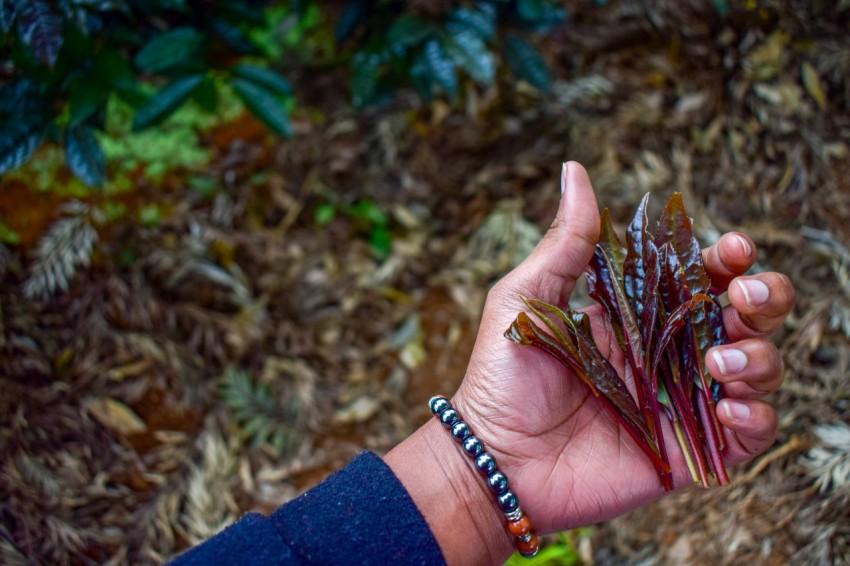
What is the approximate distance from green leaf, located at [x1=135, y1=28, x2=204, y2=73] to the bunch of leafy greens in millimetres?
1275

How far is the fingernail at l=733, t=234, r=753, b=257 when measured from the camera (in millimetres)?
1414

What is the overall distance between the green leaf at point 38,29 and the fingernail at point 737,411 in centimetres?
169

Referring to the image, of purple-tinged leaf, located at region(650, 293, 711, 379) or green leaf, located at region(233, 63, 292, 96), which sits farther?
green leaf, located at region(233, 63, 292, 96)

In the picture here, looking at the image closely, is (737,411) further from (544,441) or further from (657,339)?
(544,441)

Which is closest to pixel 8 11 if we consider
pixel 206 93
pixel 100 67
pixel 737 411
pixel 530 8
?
pixel 100 67

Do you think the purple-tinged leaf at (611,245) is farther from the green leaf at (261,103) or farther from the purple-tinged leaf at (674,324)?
the green leaf at (261,103)

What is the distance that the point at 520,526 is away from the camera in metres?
1.46

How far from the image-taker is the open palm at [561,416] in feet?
4.91

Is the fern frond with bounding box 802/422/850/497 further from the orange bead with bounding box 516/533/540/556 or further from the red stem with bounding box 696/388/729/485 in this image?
the orange bead with bounding box 516/533/540/556

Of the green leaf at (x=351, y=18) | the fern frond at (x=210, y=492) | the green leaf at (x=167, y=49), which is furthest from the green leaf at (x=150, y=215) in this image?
the green leaf at (x=351, y=18)

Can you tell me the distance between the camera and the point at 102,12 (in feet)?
6.59

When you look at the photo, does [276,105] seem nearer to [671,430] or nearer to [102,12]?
[102,12]

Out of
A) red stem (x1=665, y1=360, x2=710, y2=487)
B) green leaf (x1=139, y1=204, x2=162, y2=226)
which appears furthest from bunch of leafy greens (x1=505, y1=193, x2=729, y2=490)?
green leaf (x1=139, y1=204, x2=162, y2=226)

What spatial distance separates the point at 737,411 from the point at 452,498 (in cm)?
63
